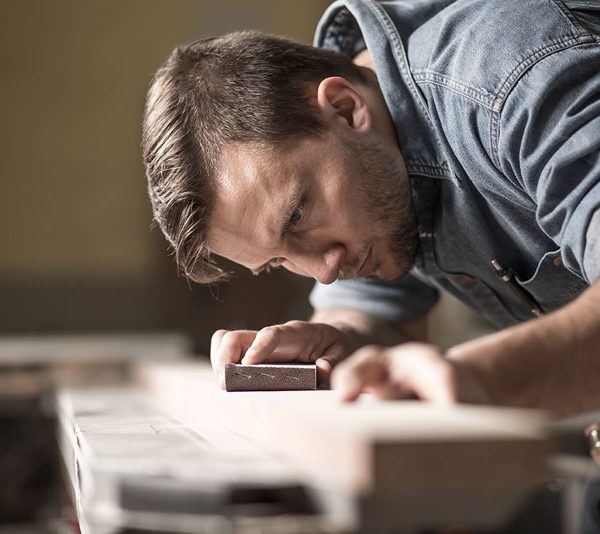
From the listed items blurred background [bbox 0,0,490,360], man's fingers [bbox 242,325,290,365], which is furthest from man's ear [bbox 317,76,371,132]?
blurred background [bbox 0,0,490,360]

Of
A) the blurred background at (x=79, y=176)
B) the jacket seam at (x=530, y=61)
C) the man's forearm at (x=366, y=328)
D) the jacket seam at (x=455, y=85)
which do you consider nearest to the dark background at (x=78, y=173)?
the blurred background at (x=79, y=176)

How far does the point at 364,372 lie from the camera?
0.86 metres

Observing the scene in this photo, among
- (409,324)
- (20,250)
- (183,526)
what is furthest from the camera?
(20,250)

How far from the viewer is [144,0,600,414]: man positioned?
1.18m

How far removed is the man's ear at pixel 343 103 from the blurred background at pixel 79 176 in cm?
319

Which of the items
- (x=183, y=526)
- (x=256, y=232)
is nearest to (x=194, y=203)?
(x=256, y=232)

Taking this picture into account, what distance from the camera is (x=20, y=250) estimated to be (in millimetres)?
4680

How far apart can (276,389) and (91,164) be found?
3.76 meters

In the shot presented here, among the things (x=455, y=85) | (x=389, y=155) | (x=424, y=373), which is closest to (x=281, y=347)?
(x=389, y=155)

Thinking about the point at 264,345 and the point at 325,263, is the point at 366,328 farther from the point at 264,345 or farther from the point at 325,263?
the point at 264,345

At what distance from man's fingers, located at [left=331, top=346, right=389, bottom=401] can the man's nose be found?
1.92 ft

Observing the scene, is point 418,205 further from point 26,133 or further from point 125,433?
point 26,133

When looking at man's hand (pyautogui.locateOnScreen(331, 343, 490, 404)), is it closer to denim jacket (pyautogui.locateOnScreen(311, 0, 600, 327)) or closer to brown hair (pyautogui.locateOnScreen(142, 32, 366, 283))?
denim jacket (pyautogui.locateOnScreen(311, 0, 600, 327))

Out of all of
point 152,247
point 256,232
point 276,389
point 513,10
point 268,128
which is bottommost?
point 152,247
